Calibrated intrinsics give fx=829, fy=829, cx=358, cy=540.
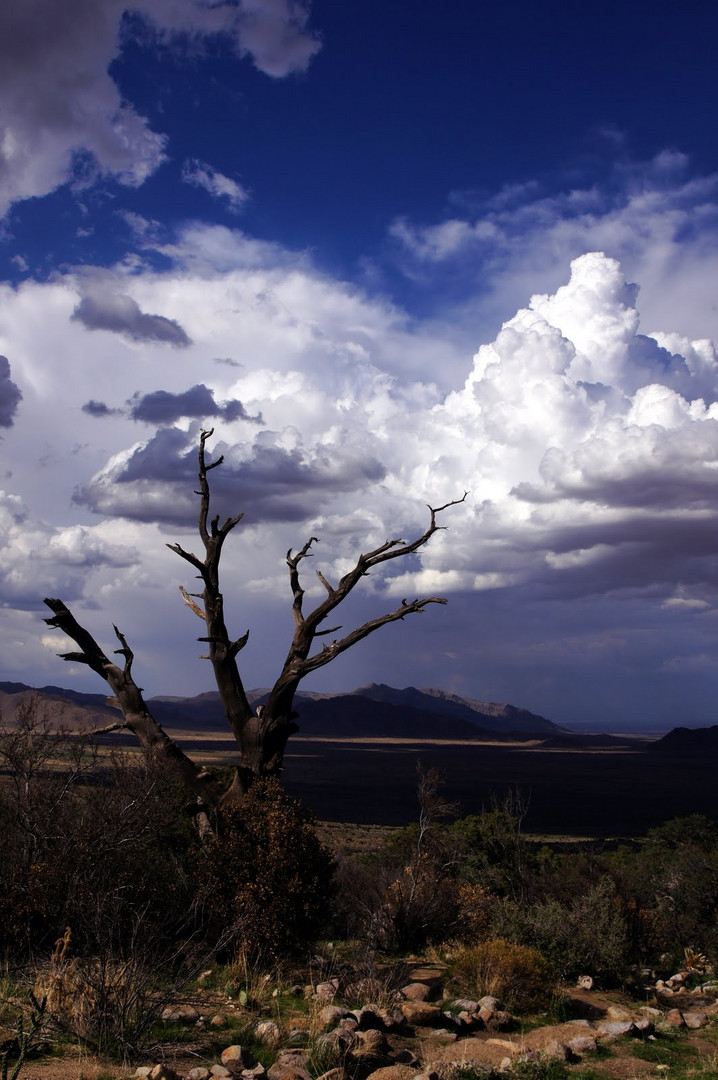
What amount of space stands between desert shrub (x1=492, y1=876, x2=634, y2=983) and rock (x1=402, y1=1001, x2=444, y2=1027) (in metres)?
4.35

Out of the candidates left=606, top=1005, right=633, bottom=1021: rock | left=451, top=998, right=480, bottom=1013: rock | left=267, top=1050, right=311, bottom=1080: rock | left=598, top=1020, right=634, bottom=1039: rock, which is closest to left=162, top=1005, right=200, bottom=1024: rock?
left=267, top=1050, right=311, bottom=1080: rock

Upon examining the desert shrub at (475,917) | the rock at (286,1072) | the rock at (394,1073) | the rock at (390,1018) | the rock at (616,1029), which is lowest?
the desert shrub at (475,917)

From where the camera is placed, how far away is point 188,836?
15703 mm

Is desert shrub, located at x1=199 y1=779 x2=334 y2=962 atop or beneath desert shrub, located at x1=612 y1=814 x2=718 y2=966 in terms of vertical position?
atop

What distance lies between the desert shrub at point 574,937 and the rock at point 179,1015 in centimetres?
651

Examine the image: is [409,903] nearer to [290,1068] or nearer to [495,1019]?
[495,1019]

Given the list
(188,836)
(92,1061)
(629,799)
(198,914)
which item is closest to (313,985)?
(198,914)

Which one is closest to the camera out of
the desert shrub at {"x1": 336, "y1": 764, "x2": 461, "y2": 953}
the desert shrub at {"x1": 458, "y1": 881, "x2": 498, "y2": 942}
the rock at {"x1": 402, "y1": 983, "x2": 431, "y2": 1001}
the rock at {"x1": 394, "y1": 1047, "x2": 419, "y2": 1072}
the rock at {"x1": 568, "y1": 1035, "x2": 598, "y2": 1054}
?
the rock at {"x1": 394, "y1": 1047, "x2": 419, "y2": 1072}

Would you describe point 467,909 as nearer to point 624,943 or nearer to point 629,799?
point 624,943

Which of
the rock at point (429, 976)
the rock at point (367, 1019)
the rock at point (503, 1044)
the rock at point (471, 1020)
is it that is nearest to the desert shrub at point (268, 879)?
the rock at point (429, 976)

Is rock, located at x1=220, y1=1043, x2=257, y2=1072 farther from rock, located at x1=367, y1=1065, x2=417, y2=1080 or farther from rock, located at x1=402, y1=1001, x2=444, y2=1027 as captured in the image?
rock, located at x1=402, y1=1001, x2=444, y2=1027

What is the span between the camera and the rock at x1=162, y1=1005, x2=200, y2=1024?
886cm

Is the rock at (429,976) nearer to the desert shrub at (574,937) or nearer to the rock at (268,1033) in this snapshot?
the desert shrub at (574,937)

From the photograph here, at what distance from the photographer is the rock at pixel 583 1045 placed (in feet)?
29.7
